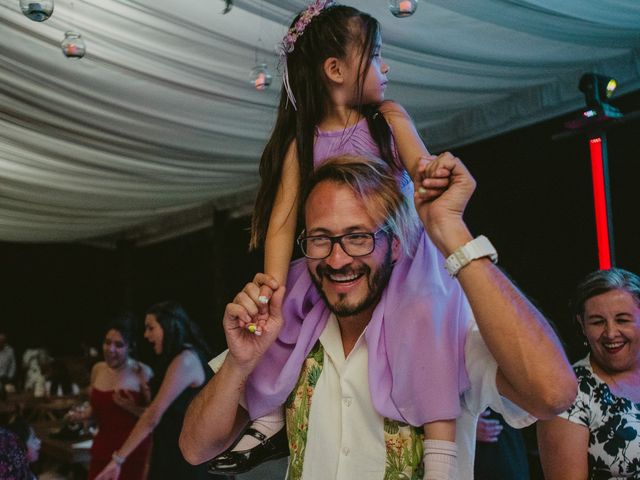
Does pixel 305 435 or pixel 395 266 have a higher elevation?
pixel 395 266

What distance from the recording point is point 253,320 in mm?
1356

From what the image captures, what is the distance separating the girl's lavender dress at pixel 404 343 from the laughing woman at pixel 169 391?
2.17 metres

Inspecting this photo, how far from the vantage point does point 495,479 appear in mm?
2658

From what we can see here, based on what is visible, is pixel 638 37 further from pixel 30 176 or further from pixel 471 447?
pixel 30 176

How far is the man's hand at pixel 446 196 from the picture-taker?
1.16 m

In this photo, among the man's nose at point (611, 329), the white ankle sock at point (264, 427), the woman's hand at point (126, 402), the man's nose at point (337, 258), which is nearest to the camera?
the man's nose at point (337, 258)

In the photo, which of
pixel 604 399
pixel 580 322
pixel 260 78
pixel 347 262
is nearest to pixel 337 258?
pixel 347 262

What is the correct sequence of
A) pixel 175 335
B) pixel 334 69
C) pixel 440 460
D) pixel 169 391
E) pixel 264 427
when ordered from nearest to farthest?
pixel 440 460 < pixel 264 427 < pixel 334 69 < pixel 169 391 < pixel 175 335

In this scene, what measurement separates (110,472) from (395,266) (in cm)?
287

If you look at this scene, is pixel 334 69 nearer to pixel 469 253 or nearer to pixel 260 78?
pixel 469 253

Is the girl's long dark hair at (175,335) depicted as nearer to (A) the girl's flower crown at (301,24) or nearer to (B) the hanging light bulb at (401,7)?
(B) the hanging light bulb at (401,7)

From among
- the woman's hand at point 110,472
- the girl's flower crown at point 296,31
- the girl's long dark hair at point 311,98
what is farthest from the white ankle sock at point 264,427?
the woman's hand at point 110,472

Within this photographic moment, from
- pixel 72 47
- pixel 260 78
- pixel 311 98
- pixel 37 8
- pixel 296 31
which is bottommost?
pixel 311 98

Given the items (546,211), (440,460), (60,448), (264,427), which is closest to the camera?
(440,460)
